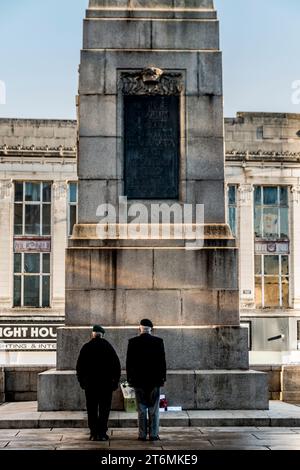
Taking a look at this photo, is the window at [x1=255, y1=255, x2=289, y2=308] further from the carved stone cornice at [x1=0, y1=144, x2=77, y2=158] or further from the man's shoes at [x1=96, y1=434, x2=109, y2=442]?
the man's shoes at [x1=96, y1=434, x2=109, y2=442]

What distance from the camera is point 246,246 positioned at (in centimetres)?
4828

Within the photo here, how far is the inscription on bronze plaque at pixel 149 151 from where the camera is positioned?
17.1 metres

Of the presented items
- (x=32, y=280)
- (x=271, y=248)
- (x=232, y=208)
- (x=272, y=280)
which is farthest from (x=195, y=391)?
(x=271, y=248)

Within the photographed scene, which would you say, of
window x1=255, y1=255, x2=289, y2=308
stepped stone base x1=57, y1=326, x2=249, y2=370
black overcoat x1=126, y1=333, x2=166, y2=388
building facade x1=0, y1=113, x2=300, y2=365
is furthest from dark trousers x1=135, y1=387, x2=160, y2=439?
window x1=255, y1=255, x2=289, y2=308

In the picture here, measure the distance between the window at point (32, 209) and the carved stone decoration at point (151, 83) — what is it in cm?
3089

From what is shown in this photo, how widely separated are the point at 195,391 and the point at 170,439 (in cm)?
284

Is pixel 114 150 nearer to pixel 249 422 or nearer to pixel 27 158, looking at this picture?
pixel 249 422

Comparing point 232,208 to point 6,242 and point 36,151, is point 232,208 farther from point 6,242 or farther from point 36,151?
point 6,242

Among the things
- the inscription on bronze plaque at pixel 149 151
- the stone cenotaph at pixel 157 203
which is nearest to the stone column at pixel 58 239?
the stone cenotaph at pixel 157 203

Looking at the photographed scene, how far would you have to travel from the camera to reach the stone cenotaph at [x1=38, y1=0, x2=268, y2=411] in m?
16.1

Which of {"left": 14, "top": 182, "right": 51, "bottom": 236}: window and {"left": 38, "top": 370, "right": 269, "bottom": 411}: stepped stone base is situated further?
{"left": 14, "top": 182, "right": 51, "bottom": 236}: window

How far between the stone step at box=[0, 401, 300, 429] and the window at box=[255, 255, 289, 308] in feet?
109
